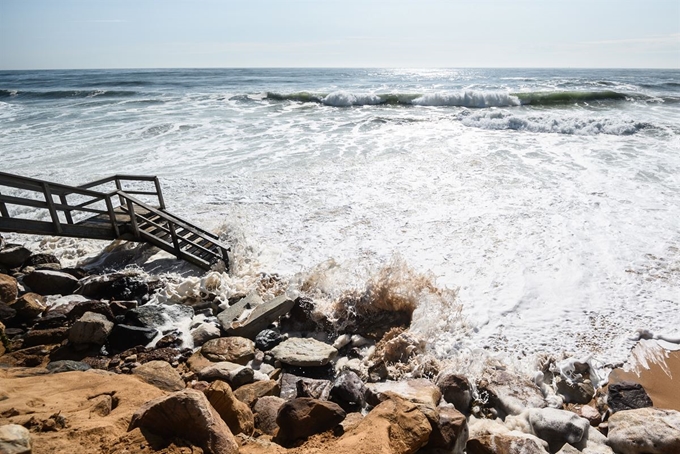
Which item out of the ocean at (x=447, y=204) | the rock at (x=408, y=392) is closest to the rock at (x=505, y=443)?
the rock at (x=408, y=392)

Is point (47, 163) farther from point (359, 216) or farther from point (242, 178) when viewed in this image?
point (359, 216)

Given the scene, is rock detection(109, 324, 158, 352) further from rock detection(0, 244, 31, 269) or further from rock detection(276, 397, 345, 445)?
rock detection(0, 244, 31, 269)

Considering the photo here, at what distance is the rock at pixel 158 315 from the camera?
577 cm

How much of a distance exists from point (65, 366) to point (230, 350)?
1.81 m

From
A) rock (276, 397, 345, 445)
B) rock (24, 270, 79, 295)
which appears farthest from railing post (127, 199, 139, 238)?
rock (276, 397, 345, 445)

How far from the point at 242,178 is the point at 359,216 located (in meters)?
4.78

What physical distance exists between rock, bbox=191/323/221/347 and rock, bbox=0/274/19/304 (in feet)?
9.69

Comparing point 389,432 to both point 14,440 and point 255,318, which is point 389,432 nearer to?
point 14,440

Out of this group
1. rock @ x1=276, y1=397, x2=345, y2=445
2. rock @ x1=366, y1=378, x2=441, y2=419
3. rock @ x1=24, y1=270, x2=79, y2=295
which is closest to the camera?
rock @ x1=276, y1=397, x2=345, y2=445

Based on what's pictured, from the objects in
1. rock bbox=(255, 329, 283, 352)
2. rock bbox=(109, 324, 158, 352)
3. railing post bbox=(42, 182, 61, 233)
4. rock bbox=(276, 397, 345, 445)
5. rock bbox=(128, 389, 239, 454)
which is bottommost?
rock bbox=(255, 329, 283, 352)

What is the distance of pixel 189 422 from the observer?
2904mm

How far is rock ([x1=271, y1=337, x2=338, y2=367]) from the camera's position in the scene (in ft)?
16.3

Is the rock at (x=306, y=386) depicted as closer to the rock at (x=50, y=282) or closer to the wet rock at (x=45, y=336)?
the wet rock at (x=45, y=336)

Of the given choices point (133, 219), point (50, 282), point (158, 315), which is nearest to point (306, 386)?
point (158, 315)
